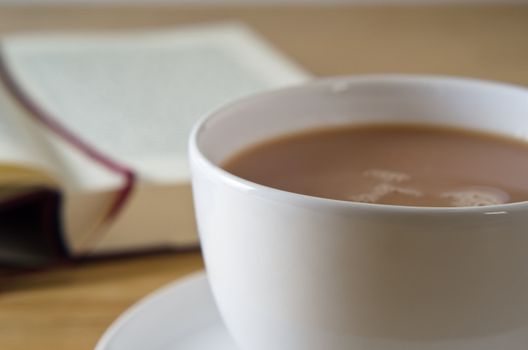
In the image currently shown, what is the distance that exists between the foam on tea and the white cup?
52 millimetres

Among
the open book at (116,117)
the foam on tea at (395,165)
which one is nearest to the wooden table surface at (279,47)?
the open book at (116,117)

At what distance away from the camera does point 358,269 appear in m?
0.31

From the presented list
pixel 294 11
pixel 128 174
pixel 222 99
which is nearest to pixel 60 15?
pixel 294 11

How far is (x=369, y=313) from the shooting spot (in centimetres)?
31

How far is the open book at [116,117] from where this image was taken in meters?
0.52

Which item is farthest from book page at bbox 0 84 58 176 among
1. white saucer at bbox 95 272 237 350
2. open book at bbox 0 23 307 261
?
white saucer at bbox 95 272 237 350

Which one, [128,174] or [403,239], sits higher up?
[403,239]

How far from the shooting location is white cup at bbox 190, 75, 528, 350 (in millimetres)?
293

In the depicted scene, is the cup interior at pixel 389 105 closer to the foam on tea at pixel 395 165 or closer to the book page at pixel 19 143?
the foam on tea at pixel 395 165

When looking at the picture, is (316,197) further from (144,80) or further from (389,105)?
(144,80)

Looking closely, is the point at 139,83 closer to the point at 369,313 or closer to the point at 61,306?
the point at 61,306

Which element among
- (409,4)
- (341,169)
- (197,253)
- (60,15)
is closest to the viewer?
(341,169)

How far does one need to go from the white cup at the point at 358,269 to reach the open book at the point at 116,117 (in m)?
0.17

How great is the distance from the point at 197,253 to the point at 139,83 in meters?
0.34
